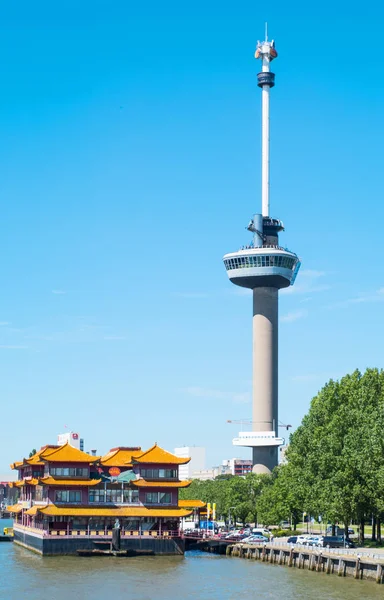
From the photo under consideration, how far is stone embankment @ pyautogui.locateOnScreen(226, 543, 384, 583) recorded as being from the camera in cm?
8950

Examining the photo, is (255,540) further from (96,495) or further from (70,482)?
(70,482)

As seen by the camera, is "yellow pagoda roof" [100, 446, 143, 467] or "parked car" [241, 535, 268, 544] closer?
"parked car" [241, 535, 268, 544]

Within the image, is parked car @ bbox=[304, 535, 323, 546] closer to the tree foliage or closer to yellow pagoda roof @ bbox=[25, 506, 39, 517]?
the tree foliage

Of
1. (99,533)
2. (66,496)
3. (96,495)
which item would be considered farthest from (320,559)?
(66,496)

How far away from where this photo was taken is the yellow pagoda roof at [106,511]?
11500cm

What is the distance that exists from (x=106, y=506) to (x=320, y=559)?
30695 millimetres

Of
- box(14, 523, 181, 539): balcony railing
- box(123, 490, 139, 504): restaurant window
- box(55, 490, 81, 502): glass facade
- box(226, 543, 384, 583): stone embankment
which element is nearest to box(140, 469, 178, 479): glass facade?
box(123, 490, 139, 504): restaurant window

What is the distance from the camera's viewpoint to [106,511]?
116 m

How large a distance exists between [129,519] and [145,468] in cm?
645

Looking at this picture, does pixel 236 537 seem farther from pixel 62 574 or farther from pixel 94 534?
pixel 62 574

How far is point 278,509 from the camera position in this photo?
13925 centimetres

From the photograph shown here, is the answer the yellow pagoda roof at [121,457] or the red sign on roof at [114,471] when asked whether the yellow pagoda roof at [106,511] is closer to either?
the red sign on roof at [114,471]

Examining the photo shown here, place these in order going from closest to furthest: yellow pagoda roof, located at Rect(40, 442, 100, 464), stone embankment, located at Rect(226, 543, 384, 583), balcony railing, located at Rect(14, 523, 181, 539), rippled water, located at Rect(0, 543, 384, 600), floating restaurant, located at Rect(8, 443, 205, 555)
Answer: rippled water, located at Rect(0, 543, 384, 600) < stone embankment, located at Rect(226, 543, 384, 583) < balcony railing, located at Rect(14, 523, 181, 539) < floating restaurant, located at Rect(8, 443, 205, 555) < yellow pagoda roof, located at Rect(40, 442, 100, 464)

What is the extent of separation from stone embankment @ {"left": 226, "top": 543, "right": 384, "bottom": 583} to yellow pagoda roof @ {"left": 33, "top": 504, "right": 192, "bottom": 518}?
9.83m
